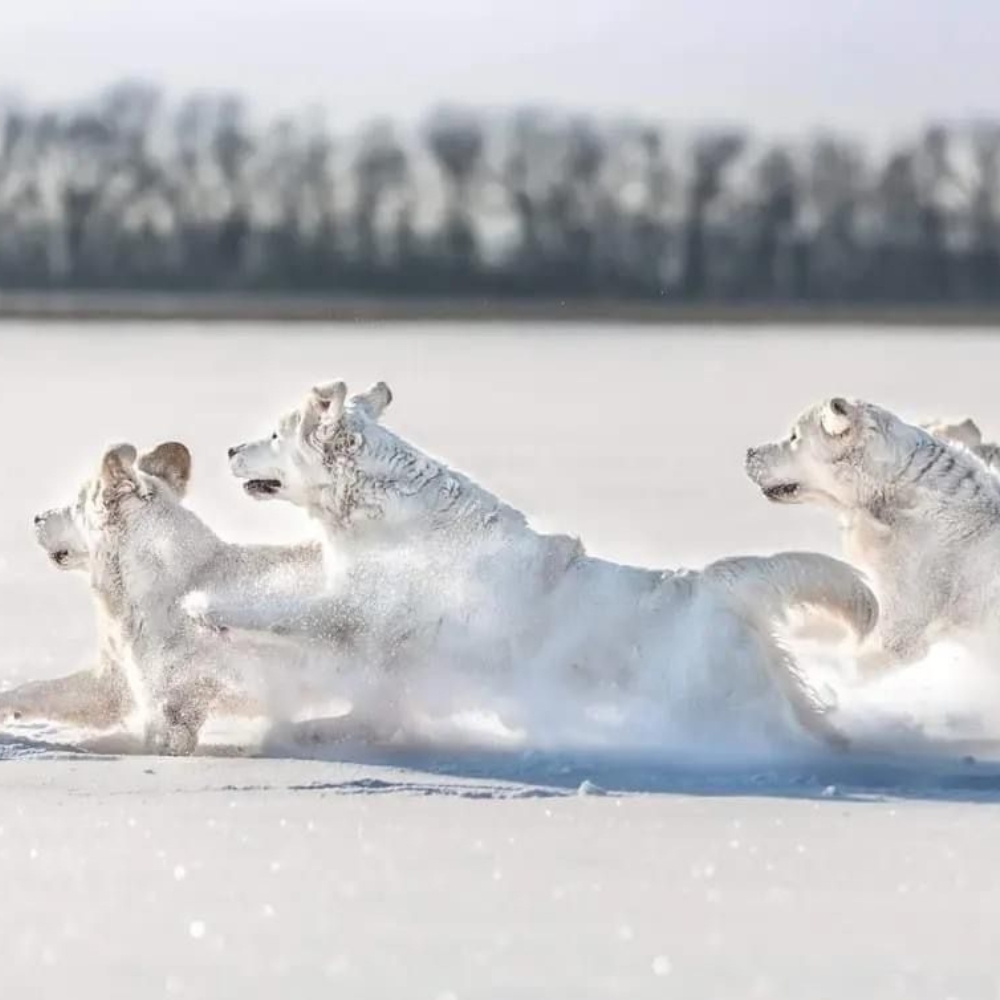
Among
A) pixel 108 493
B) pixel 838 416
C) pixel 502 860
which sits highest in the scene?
pixel 838 416

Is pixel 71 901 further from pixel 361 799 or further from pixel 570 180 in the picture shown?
pixel 570 180

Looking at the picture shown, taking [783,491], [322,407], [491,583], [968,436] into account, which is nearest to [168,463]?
[322,407]

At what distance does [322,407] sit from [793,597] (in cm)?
174

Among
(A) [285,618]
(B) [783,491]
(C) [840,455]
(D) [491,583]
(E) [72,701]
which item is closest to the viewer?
(D) [491,583]

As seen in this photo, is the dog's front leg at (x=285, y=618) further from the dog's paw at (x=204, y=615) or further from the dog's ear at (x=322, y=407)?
the dog's ear at (x=322, y=407)

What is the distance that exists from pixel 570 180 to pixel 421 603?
53356mm

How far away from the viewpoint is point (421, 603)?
826 cm

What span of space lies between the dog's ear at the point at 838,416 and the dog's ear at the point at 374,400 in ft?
5.51

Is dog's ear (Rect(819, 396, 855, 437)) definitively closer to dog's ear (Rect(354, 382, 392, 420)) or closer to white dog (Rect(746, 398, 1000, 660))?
white dog (Rect(746, 398, 1000, 660))

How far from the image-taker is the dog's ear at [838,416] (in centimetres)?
929

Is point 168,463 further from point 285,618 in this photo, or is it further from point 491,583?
point 491,583

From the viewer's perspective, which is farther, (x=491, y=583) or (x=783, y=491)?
(x=783, y=491)

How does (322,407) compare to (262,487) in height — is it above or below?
above

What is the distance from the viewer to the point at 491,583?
8.16 metres
